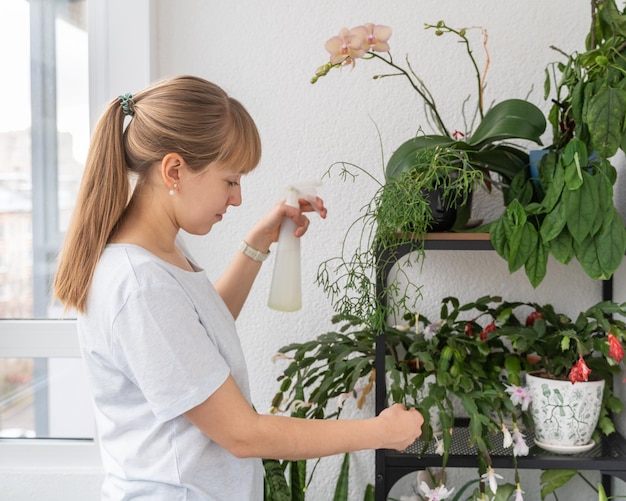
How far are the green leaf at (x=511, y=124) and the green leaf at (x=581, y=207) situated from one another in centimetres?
14

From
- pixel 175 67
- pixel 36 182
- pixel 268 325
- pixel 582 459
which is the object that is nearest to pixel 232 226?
pixel 268 325

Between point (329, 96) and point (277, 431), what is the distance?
916mm

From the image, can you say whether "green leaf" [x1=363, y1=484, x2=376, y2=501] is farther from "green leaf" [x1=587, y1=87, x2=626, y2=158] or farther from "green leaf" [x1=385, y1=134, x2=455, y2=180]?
"green leaf" [x1=587, y1=87, x2=626, y2=158]

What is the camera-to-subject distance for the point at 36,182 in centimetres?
182

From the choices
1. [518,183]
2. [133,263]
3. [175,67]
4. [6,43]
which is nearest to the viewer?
[133,263]

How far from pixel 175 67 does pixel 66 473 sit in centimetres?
105

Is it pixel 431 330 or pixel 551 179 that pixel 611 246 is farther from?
pixel 431 330

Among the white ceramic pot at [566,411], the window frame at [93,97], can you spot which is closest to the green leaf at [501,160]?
the white ceramic pot at [566,411]

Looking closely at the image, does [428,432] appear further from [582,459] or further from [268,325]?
[268,325]

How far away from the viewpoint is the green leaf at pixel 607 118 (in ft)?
3.81

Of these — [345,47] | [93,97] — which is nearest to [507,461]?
[345,47]

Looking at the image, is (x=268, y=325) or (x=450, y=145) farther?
(x=268, y=325)

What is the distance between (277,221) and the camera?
139 centimetres

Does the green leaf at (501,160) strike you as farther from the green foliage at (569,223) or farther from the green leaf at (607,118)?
the green leaf at (607,118)
